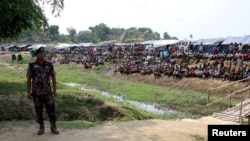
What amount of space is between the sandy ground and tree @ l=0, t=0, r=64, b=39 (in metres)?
5.87

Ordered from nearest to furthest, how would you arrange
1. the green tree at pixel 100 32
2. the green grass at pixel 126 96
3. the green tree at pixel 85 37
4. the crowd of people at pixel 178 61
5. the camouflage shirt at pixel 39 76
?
the camouflage shirt at pixel 39 76, the green grass at pixel 126 96, the crowd of people at pixel 178 61, the green tree at pixel 85 37, the green tree at pixel 100 32

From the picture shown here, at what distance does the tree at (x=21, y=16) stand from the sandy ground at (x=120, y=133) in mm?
5875

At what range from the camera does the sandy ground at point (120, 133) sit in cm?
846

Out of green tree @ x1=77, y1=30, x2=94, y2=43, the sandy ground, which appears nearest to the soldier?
the sandy ground

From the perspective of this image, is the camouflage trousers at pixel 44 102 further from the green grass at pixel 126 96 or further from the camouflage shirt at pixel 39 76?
the green grass at pixel 126 96

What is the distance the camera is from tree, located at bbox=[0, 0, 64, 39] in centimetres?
1432

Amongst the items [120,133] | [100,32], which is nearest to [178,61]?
[120,133]

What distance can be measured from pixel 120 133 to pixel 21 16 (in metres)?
8.46

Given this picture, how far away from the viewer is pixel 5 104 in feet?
40.9

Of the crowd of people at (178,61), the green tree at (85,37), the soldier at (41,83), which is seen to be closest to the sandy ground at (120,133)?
the soldier at (41,83)

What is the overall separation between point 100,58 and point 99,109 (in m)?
34.2

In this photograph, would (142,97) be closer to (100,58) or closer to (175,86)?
(175,86)

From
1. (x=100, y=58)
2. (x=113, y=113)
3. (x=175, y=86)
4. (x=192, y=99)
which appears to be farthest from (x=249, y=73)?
(x=100, y=58)

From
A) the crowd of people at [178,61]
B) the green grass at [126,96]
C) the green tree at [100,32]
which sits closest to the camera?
the green grass at [126,96]
